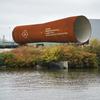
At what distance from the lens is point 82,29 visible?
296ft

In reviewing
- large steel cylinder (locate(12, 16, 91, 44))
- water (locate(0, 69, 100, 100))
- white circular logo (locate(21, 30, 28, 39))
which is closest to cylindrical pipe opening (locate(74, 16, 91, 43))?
large steel cylinder (locate(12, 16, 91, 44))

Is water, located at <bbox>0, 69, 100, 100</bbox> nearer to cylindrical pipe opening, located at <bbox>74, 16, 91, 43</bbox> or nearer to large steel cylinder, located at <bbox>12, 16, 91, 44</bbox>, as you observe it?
large steel cylinder, located at <bbox>12, 16, 91, 44</bbox>

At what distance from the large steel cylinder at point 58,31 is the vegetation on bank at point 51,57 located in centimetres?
693

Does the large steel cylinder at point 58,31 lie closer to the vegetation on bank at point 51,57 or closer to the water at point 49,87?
the vegetation on bank at point 51,57

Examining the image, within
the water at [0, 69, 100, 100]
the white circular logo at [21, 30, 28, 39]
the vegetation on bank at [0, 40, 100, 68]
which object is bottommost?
the vegetation on bank at [0, 40, 100, 68]

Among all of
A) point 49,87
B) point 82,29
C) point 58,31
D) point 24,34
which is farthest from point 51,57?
point 49,87

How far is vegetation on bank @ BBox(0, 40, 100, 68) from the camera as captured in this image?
244 feet

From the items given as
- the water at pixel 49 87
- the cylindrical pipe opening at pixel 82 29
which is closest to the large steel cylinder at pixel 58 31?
the cylindrical pipe opening at pixel 82 29

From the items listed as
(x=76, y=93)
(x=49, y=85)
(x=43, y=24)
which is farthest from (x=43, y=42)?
(x=76, y=93)

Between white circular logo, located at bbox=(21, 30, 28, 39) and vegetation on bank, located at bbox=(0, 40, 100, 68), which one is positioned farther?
white circular logo, located at bbox=(21, 30, 28, 39)

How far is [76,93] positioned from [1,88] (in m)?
6.91

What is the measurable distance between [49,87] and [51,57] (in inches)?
1188

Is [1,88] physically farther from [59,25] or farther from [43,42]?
[43,42]

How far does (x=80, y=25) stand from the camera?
89062mm
